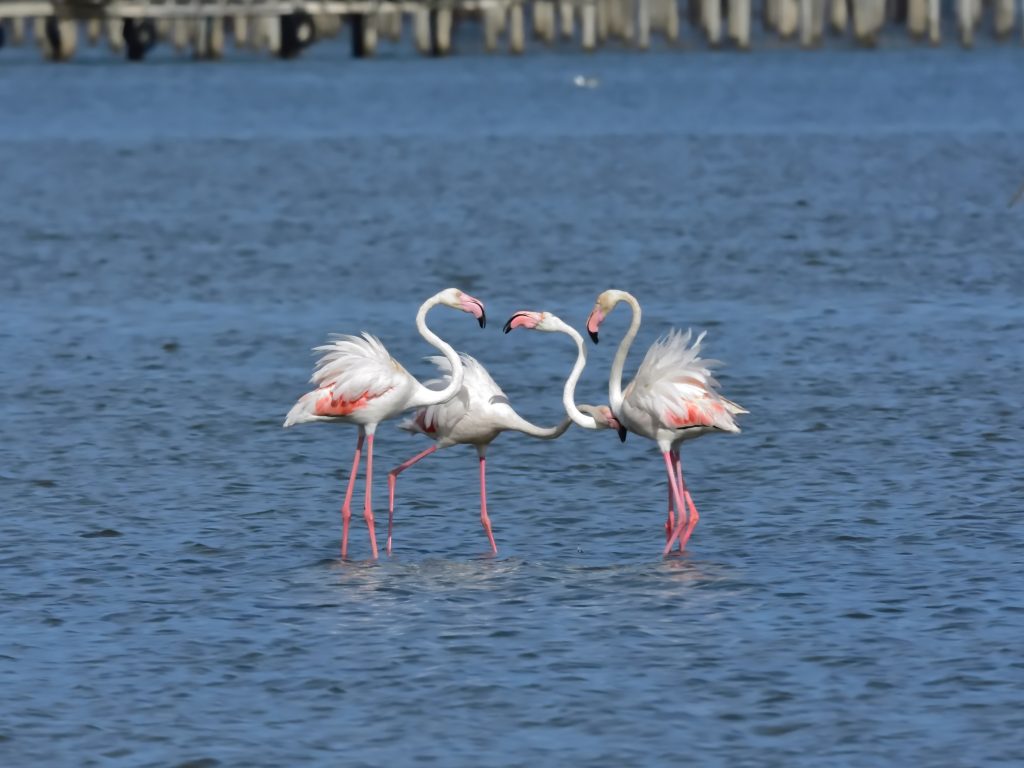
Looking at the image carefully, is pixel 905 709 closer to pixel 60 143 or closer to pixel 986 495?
pixel 986 495

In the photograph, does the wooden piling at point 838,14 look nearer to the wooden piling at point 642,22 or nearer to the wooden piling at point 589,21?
the wooden piling at point 642,22

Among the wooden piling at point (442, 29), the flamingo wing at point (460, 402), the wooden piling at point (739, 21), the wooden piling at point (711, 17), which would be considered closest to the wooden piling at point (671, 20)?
the wooden piling at point (711, 17)

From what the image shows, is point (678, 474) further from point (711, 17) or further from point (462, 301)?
point (711, 17)

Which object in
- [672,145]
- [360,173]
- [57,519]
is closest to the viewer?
[57,519]

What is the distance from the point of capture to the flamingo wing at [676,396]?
11.2 metres

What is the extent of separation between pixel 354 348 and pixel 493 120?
39732 millimetres

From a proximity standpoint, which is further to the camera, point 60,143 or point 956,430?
point 60,143

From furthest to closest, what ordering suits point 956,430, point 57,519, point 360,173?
point 360,173, point 956,430, point 57,519

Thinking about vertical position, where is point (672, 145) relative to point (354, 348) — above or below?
below

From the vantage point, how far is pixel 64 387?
54.9 ft

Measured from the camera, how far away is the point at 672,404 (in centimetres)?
1114

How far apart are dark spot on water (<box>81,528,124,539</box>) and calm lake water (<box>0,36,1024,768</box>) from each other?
30 mm

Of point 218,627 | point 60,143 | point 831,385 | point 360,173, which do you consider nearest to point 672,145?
point 360,173

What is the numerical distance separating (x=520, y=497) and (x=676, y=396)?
1.99 metres
